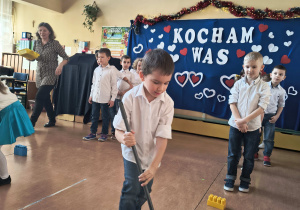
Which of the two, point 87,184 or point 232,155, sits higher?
point 232,155

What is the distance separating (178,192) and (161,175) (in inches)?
13.9

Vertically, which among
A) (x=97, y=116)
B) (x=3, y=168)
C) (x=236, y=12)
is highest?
(x=236, y=12)

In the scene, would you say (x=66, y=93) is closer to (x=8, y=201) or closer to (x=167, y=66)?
(x=8, y=201)

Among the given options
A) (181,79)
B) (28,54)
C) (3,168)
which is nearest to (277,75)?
(181,79)

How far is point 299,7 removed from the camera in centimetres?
379

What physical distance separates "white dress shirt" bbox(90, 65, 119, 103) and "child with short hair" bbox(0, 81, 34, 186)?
147 centimetres

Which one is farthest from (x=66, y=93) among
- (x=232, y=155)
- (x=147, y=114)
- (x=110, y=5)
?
(x=147, y=114)

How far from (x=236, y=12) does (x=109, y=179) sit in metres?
3.53

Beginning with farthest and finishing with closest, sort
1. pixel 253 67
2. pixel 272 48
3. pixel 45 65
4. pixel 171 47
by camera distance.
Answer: pixel 171 47 → pixel 272 48 → pixel 45 65 → pixel 253 67

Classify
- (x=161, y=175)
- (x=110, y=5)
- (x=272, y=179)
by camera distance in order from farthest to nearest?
(x=110, y=5)
(x=272, y=179)
(x=161, y=175)

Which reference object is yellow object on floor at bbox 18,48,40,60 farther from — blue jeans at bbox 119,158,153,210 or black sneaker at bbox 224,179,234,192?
black sneaker at bbox 224,179,234,192

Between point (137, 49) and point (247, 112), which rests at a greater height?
point (137, 49)

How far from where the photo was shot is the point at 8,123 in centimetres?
182

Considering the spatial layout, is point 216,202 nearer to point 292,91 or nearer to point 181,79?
point 292,91
